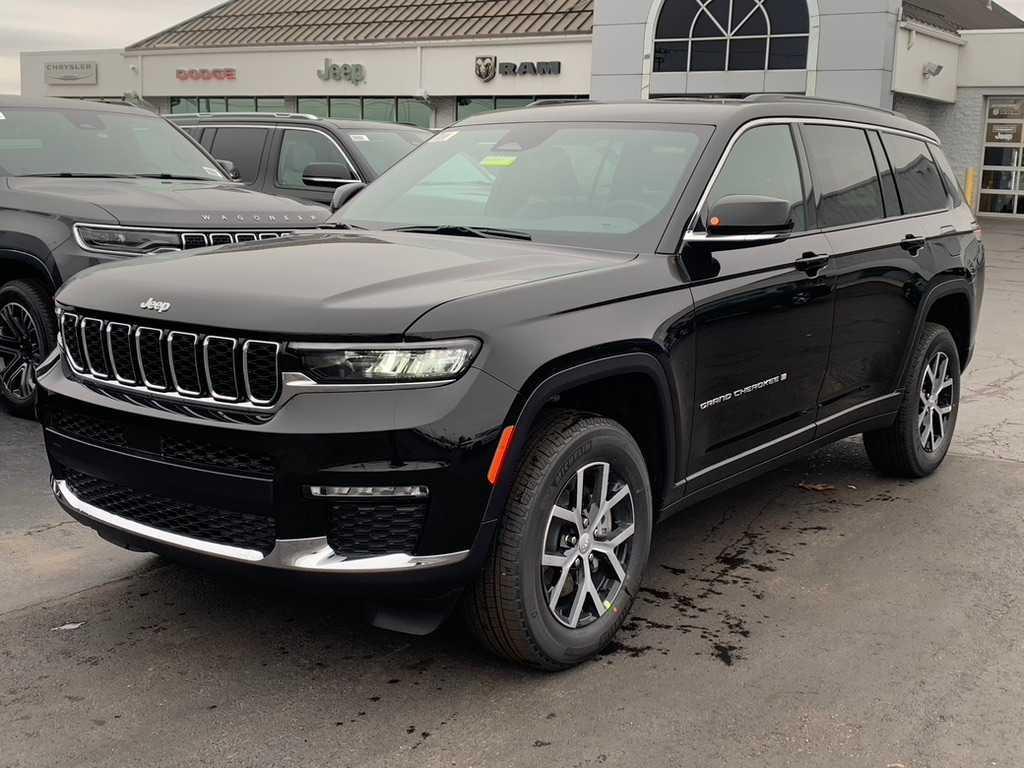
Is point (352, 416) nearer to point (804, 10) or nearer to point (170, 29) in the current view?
point (804, 10)

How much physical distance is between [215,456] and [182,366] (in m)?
0.30

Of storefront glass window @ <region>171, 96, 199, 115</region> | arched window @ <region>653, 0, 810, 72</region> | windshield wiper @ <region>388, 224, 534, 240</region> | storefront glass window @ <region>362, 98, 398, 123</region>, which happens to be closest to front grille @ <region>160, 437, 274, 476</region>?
windshield wiper @ <region>388, 224, 534, 240</region>

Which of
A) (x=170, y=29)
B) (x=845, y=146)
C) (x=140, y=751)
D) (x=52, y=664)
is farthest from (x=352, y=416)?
(x=170, y=29)

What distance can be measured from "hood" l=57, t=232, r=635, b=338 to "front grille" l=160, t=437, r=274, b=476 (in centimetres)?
34

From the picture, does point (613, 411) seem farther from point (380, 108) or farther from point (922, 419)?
point (380, 108)

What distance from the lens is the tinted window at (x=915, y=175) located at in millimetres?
5988

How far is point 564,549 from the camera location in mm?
3754

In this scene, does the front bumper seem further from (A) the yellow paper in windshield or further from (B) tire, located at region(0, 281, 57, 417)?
(B) tire, located at region(0, 281, 57, 417)

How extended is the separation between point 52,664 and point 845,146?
399 centimetres

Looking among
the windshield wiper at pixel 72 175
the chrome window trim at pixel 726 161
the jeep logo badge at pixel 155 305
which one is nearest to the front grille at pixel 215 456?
the jeep logo badge at pixel 155 305

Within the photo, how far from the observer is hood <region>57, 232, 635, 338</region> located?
3328 mm

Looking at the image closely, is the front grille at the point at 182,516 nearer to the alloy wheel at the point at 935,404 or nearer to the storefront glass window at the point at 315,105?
the alloy wheel at the point at 935,404

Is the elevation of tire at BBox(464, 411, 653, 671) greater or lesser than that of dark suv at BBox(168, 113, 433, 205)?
lesser

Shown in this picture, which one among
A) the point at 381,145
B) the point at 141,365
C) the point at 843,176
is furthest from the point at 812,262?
the point at 381,145
